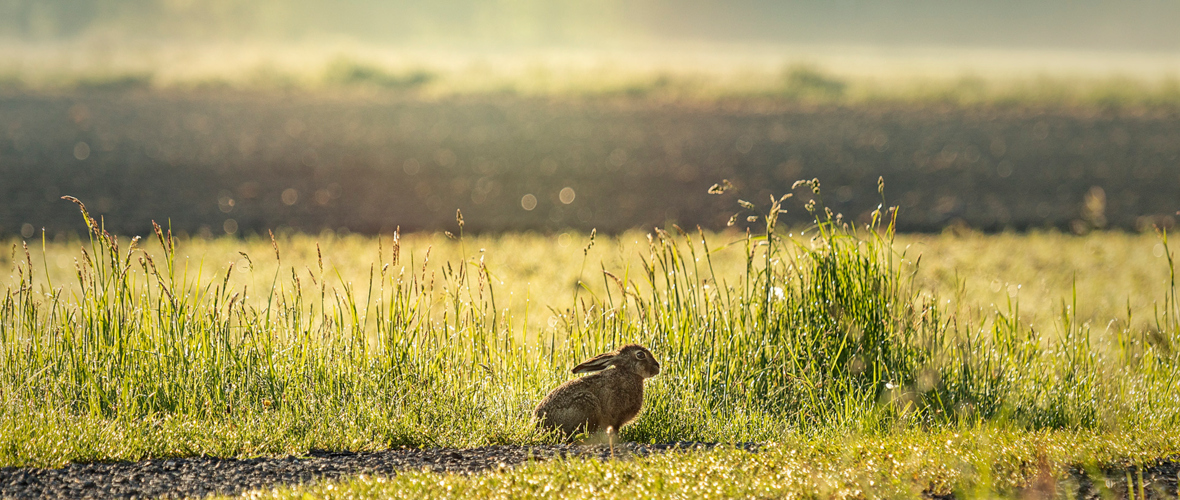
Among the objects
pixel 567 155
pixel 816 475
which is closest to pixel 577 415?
pixel 816 475

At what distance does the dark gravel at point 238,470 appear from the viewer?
134 inches

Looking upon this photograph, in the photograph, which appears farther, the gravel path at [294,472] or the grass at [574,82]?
the grass at [574,82]

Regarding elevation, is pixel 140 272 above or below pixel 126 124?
below

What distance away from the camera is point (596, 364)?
386 centimetres

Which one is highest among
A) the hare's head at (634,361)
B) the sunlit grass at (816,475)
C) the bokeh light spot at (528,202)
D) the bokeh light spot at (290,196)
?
the bokeh light spot at (290,196)

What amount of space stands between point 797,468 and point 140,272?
26.6ft

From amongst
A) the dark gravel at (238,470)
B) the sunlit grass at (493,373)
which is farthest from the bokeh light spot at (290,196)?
the dark gravel at (238,470)

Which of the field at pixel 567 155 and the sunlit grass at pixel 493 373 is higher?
the field at pixel 567 155

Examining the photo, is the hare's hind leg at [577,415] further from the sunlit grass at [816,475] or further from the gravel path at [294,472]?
the sunlit grass at [816,475]

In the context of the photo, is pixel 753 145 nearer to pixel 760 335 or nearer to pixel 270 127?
pixel 270 127

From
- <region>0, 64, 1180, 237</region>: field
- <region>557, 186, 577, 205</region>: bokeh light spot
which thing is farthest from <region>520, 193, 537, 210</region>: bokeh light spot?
<region>557, 186, 577, 205</region>: bokeh light spot

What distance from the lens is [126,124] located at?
19438 mm

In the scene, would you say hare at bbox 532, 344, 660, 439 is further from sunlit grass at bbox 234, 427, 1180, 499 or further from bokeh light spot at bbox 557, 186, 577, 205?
bokeh light spot at bbox 557, 186, 577, 205

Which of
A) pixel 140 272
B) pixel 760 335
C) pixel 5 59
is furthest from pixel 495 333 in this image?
pixel 5 59
